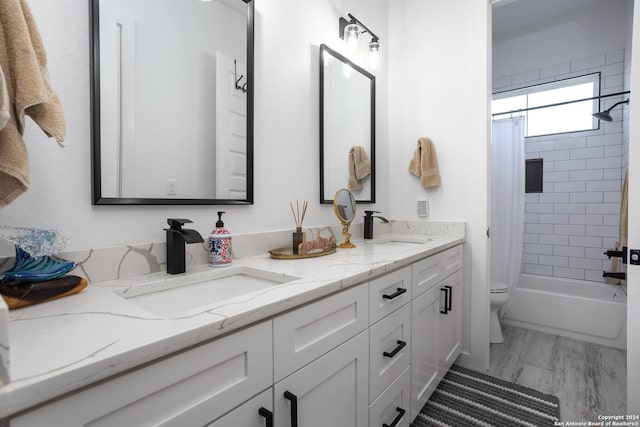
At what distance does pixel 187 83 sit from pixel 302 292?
2.82 ft

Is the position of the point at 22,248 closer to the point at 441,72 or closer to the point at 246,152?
the point at 246,152

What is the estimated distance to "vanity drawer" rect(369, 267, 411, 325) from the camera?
111cm

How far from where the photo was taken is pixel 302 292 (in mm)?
803

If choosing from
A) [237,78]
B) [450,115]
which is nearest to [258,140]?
[237,78]

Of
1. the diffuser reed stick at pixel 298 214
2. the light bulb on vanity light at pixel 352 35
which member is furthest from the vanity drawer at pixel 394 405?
the light bulb on vanity light at pixel 352 35

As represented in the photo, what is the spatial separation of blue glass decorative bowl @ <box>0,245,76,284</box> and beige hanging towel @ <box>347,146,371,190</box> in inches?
58.2

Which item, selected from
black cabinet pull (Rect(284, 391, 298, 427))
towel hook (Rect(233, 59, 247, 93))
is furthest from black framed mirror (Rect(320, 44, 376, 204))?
black cabinet pull (Rect(284, 391, 298, 427))

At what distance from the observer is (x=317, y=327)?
0.88 m

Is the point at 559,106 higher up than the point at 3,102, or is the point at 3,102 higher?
the point at 559,106

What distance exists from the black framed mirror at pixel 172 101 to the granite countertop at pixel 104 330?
0.34 m

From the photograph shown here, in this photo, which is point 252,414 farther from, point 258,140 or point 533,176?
point 533,176

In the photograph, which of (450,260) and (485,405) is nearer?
(485,405)

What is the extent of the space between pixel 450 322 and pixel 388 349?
81cm

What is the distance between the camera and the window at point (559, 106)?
2.98m
